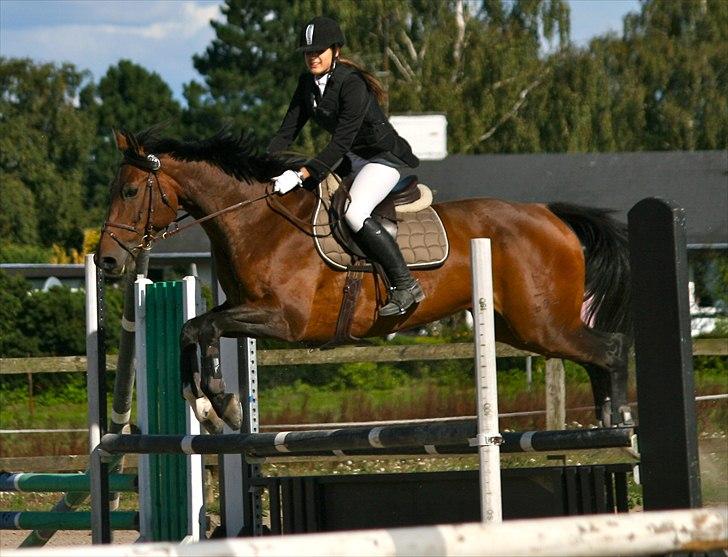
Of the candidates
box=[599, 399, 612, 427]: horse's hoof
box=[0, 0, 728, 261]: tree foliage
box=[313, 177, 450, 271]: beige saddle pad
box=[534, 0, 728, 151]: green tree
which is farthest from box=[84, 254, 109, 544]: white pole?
box=[534, 0, 728, 151]: green tree

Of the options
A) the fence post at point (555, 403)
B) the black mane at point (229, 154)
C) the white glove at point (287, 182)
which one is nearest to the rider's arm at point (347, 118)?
the white glove at point (287, 182)

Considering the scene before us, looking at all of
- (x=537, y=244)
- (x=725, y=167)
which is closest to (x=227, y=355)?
(x=537, y=244)

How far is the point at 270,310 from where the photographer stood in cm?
538

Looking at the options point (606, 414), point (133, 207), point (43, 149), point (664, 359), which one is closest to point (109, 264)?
point (133, 207)

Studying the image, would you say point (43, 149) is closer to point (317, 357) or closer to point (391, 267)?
point (317, 357)

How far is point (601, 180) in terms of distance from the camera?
81.3 feet

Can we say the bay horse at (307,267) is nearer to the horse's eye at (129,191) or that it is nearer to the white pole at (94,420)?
the horse's eye at (129,191)

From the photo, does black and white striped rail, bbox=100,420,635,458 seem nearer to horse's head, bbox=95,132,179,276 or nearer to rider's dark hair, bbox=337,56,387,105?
horse's head, bbox=95,132,179,276

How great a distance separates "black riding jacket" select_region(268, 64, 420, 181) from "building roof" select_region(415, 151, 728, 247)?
61.1 ft

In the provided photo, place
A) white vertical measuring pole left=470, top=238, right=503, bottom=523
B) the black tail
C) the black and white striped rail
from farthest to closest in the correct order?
the black tail, the black and white striped rail, white vertical measuring pole left=470, top=238, right=503, bottom=523

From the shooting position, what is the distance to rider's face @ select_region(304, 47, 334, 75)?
5441 millimetres

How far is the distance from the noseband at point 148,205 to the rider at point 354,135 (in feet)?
1.66

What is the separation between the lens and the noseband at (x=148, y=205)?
5297 millimetres

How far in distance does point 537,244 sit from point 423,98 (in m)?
26.5
